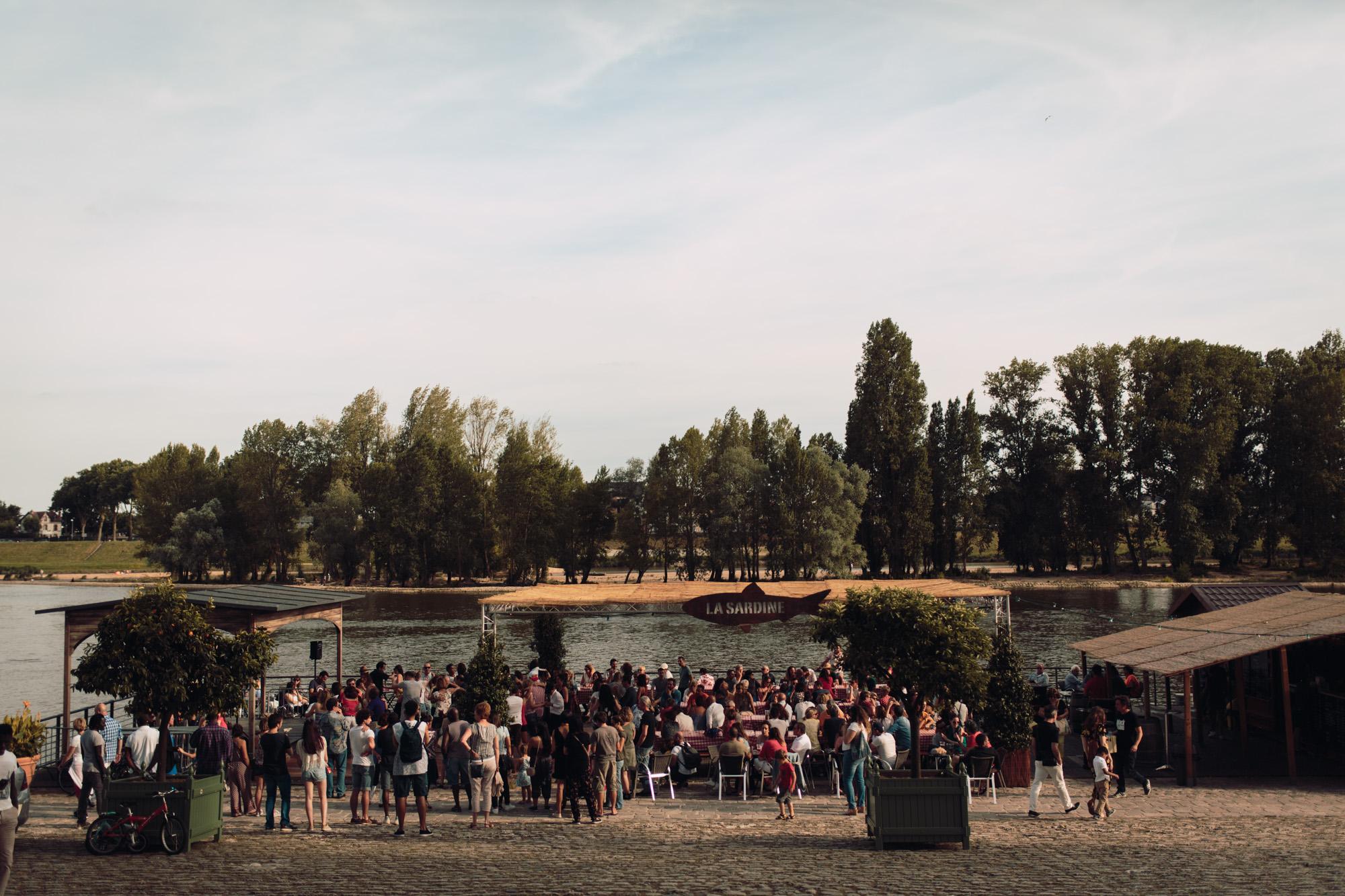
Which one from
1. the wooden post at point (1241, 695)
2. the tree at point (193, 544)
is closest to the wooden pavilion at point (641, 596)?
the wooden post at point (1241, 695)

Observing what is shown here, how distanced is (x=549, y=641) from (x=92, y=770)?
17.7 metres

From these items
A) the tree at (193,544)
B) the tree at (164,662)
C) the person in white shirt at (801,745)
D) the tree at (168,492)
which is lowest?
the person in white shirt at (801,745)

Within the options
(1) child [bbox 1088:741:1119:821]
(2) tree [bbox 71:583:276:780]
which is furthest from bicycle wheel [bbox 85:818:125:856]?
(1) child [bbox 1088:741:1119:821]

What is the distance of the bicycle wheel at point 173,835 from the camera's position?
1140 centimetres

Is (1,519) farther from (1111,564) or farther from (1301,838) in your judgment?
(1301,838)

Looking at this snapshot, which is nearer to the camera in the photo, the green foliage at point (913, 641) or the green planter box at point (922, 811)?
the green planter box at point (922, 811)

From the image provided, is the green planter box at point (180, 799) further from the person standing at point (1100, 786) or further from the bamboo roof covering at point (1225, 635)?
the bamboo roof covering at point (1225, 635)

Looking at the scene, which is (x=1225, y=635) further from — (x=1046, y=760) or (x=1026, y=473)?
(x=1026, y=473)

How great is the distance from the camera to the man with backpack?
12273mm

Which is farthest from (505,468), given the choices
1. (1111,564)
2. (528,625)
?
(1111,564)

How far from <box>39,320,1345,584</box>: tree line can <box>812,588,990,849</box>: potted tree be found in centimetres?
5890

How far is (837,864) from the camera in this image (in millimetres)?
10930

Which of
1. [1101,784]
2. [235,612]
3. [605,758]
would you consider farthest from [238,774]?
[1101,784]

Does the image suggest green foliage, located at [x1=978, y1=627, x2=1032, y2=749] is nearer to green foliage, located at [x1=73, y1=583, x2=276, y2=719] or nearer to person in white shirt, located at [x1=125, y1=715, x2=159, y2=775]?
green foliage, located at [x1=73, y1=583, x2=276, y2=719]
